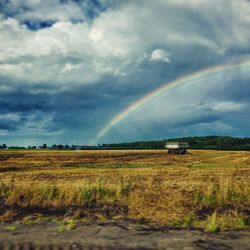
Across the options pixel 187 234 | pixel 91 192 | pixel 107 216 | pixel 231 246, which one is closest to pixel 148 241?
pixel 187 234

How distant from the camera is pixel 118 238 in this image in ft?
28.4

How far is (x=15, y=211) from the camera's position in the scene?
11.5 meters

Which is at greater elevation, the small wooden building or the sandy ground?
the small wooden building

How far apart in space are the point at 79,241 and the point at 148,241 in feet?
4.83

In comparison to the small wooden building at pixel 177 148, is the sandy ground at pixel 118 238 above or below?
below

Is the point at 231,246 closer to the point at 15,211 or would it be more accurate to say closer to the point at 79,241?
the point at 79,241

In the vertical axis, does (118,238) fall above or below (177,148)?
below

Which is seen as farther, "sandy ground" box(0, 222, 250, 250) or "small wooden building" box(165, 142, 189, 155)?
"small wooden building" box(165, 142, 189, 155)

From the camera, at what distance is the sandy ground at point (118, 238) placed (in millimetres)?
8180

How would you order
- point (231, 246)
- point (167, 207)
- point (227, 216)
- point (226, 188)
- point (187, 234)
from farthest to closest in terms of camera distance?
point (226, 188) → point (167, 207) → point (227, 216) → point (187, 234) → point (231, 246)

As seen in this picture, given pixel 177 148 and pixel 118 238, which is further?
pixel 177 148

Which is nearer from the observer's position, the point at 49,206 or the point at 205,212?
the point at 205,212

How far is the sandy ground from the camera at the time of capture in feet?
26.8

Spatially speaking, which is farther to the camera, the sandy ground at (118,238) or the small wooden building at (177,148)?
the small wooden building at (177,148)
